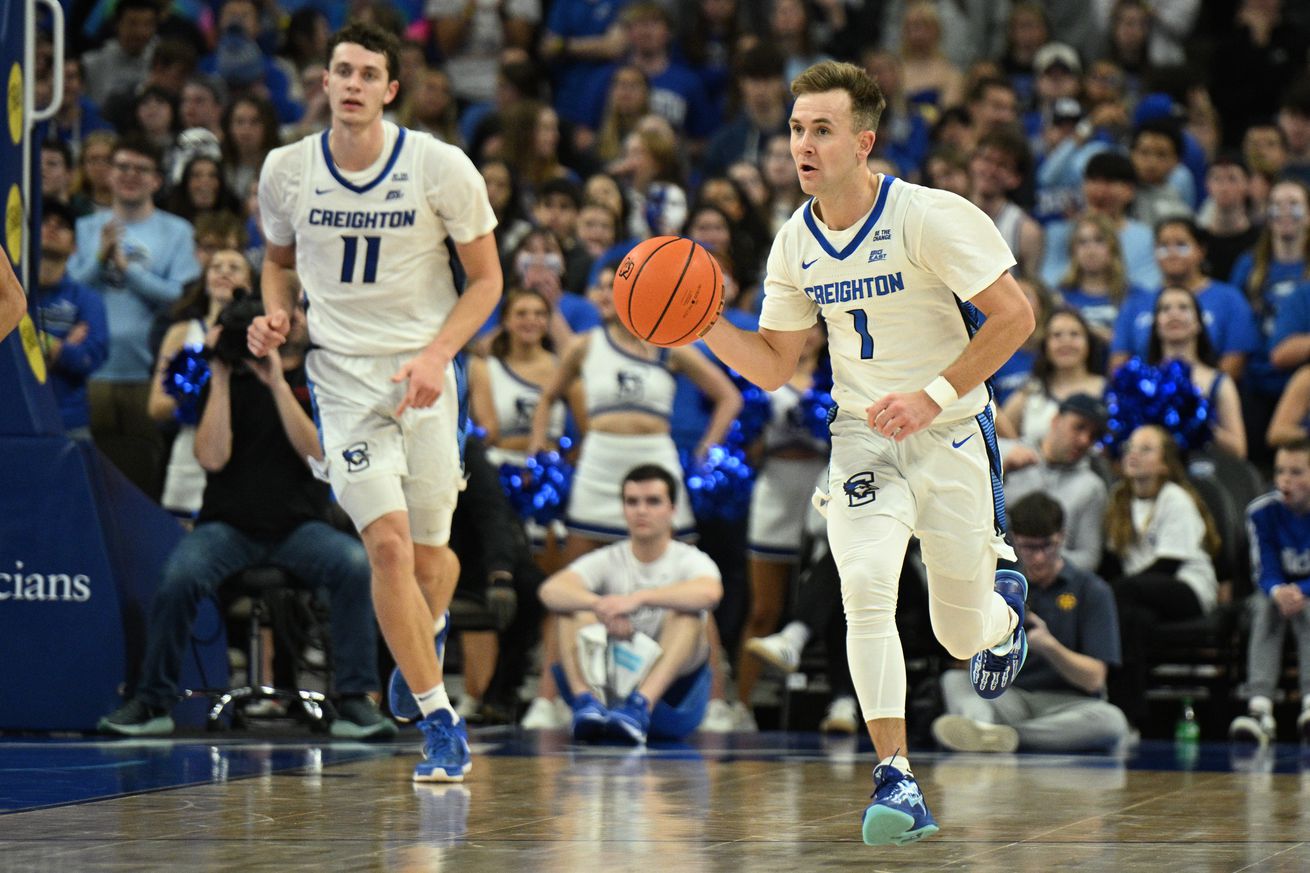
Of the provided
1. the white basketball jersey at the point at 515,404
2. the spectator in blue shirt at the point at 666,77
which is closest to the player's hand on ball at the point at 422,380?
the white basketball jersey at the point at 515,404

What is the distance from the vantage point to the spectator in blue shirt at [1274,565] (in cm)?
1052

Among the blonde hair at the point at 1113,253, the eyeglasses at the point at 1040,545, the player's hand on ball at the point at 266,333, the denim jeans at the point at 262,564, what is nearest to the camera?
the player's hand on ball at the point at 266,333

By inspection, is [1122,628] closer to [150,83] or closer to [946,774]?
[946,774]

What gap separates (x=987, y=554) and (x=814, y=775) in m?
1.92

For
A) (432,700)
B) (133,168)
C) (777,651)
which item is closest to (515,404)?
(777,651)

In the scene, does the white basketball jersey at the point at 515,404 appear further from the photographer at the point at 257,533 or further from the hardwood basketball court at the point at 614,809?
the hardwood basketball court at the point at 614,809

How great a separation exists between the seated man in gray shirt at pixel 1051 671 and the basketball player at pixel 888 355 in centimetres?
318

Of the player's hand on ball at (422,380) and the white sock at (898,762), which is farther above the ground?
the player's hand on ball at (422,380)

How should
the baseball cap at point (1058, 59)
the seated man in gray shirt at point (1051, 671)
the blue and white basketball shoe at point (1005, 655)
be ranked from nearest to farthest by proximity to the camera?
the blue and white basketball shoe at point (1005, 655), the seated man in gray shirt at point (1051, 671), the baseball cap at point (1058, 59)

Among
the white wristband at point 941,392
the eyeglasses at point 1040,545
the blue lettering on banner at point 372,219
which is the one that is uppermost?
the blue lettering on banner at point 372,219

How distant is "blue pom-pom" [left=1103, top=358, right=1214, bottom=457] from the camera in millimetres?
11062

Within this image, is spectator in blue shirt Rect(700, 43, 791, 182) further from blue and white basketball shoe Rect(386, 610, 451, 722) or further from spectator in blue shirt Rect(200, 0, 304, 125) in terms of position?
blue and white basketball shoe Rect(386, 610, 451, 722)

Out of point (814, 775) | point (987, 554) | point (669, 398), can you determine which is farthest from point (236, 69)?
point (987, 554)

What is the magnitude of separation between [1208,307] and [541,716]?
4733 millimetres
